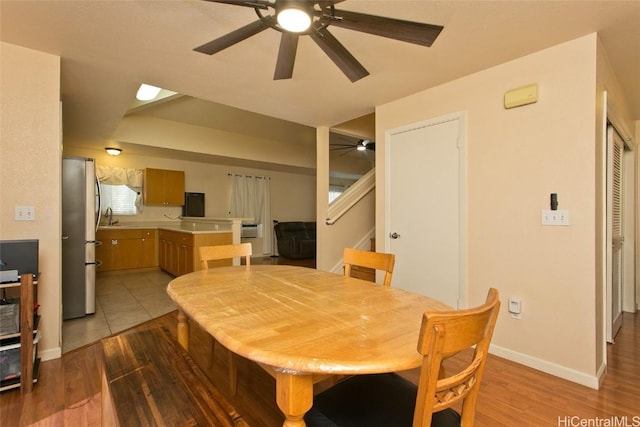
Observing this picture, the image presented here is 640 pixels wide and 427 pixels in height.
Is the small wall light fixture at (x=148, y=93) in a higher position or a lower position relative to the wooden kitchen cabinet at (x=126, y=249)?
higher

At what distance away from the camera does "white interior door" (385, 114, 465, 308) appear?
276 centimetres

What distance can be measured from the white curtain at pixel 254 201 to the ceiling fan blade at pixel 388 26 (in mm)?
6308

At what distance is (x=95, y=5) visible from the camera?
71.3 inches

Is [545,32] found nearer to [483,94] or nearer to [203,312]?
[483,94]

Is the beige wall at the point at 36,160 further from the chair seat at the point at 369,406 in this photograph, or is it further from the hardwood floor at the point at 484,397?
the chair seat at the point at 369,406

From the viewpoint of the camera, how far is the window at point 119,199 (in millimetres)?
5855

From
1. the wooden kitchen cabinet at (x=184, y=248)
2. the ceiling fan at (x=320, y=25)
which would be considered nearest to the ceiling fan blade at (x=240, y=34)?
the ceiling fan at (x=320, y=25)

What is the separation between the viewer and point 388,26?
1.47 meters

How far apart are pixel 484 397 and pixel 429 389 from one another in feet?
4.90

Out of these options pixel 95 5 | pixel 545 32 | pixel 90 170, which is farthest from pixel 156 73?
pixel 545 32

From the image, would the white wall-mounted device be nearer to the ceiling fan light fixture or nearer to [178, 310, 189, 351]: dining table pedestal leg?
the ceiling fan light fixture

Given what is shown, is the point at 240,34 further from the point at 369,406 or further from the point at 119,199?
the point at 119,199

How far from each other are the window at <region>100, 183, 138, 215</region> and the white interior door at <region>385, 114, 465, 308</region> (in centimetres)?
534

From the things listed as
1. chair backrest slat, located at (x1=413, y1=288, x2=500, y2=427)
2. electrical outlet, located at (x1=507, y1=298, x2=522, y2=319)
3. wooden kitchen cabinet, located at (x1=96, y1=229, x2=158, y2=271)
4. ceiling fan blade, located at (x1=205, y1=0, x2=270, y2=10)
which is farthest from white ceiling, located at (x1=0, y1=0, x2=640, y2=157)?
wooden kitchen cabinet, located at (x1=96, y1=229, x2=158, y2=271)
